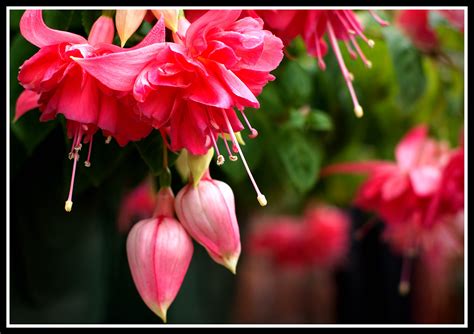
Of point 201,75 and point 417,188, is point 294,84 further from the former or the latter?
point 201,75

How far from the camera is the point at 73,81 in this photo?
31cm

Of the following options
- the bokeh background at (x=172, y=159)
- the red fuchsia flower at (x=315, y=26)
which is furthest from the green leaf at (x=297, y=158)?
the red fuchsia flower at (x=315, y=26)

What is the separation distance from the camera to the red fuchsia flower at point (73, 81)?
0.31 metres

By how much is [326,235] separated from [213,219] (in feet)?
3.51

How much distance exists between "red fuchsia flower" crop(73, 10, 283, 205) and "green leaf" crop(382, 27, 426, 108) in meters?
0.26

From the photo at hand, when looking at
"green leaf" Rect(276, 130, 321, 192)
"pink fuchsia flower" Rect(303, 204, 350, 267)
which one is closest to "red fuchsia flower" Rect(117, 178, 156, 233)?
"green leaf" Rect(276, 130, 321, 192)

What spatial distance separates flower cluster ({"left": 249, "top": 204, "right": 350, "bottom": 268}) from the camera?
1385 mm

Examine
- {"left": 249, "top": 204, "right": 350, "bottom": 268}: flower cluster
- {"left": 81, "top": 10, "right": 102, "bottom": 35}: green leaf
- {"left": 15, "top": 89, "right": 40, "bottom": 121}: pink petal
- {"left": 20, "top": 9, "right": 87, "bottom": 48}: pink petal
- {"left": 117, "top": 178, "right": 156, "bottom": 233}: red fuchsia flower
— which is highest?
{"left": 81, "top": 10, "right": 102, "bottom": 35}: green leaf

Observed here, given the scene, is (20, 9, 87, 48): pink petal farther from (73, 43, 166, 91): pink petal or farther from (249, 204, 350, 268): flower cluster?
(249, 204, 350, 268): flower cluster

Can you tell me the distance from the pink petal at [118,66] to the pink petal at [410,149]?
13.1 inches

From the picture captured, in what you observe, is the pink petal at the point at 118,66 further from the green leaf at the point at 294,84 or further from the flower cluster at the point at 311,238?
the flower cluster at the point at 311,238

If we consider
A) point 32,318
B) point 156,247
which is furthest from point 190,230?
point 32,318
